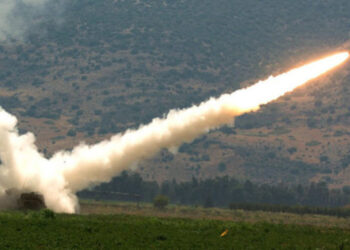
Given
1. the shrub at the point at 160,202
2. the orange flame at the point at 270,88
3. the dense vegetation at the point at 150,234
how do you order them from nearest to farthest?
the dense vegetation at the point at 150,234 → the orange flame at the point at 270,88 → the shrub at the point at 160,202

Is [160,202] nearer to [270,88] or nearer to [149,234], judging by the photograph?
[270,88]

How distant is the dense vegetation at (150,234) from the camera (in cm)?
4919

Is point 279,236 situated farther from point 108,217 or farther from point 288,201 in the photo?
point 288,201

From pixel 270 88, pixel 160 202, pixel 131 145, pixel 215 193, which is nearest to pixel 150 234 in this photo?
pixel 131 145

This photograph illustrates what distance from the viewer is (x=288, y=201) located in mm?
155750

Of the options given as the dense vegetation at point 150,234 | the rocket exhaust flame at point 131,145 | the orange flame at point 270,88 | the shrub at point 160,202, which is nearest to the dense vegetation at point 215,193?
the shrub at point 160,202

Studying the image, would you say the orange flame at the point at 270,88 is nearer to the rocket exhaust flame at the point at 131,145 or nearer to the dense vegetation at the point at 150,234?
the rocket exhaust flame at the point at 131,145

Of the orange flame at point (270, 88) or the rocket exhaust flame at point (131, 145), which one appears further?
the orange flame at point (270, 88)

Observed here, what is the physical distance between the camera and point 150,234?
179ft

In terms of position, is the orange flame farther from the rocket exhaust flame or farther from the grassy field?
the grassy field

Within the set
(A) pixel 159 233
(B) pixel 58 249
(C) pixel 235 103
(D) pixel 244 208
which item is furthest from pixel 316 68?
(B) pixel 58 249

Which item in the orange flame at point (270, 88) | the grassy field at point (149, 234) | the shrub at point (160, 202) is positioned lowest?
the grassy field at point (149, 234)

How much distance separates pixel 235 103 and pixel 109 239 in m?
35.9

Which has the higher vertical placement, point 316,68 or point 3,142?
point 316,68
